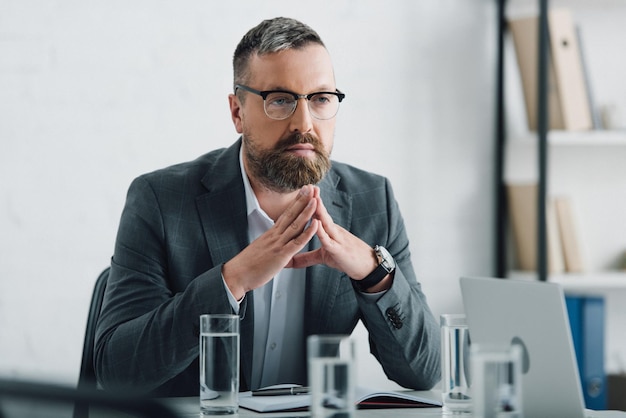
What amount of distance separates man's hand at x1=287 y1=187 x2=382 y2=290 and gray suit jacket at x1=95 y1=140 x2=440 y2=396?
0.20 feet

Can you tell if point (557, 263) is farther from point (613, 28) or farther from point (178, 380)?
point (178, 380)

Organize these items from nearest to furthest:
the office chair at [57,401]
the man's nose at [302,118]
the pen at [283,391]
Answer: the office chair at [57,401] → the pen at [283,391] → the man's nose at [302,118]

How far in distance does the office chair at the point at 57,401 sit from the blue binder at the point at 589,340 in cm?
227

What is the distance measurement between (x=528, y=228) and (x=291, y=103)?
1.42m

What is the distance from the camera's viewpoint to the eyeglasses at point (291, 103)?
1885 millimetres

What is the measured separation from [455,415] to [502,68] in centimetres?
207

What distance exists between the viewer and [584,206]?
10.3 ft

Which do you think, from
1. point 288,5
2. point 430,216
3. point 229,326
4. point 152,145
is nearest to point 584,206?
point 430,216

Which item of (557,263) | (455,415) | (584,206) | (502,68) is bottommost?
(455,415)

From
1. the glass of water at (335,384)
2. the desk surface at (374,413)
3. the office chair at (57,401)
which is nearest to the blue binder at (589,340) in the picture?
the desk surface at (374,413)

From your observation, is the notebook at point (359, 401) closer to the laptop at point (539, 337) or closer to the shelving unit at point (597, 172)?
the laptop at point (539, 337)

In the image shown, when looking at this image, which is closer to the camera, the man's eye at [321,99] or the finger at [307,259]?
the finger at [307,259]

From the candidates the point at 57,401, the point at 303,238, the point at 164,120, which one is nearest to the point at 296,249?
the point at 303,238

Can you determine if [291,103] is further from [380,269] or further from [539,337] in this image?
[539,337]
